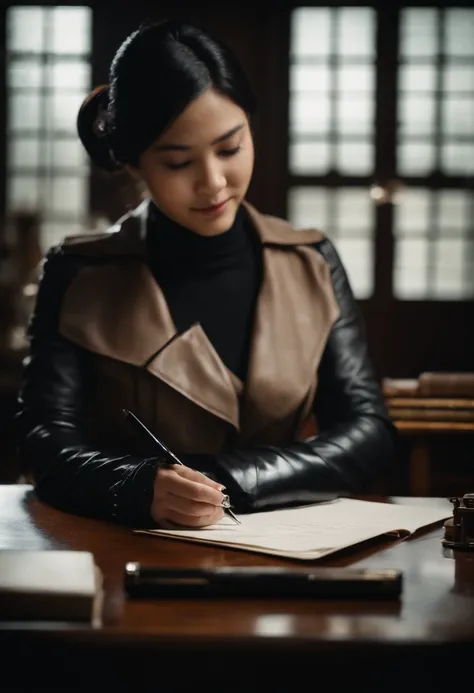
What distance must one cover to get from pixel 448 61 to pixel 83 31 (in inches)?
115

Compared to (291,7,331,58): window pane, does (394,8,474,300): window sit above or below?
below

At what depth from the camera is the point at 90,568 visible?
2.89 ft

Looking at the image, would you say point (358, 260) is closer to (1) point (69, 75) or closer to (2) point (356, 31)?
(2) point (356, 31)

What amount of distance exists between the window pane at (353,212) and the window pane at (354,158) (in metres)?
0.15

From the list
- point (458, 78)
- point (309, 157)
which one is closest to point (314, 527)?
point (309, 157)

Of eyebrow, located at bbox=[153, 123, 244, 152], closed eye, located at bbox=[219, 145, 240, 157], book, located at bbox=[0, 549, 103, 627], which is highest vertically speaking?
eyebrow, located at bbox=[153, 123, 244, 152]

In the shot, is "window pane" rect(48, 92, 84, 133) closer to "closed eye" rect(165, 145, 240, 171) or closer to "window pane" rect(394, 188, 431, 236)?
"window pane" rect(394, 188, 431, 236)

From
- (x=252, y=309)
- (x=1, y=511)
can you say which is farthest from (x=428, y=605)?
(x=252, y=309)

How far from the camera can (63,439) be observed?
5.09ft

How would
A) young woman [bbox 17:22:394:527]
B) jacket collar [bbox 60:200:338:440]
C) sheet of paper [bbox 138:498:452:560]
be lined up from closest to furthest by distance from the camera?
sheet of paper [bbox 138:498:452:560]
young woman [bbox 17:22:394:527]
jacket collar [bbox 60:200:338:440]

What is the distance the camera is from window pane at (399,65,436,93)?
8031 millimetres

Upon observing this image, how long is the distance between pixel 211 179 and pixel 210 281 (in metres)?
0.28

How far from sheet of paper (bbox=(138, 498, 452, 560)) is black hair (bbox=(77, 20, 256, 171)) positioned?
604mm

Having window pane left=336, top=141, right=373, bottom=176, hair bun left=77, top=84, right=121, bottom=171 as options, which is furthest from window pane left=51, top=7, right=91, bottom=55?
hair bun left=77, top=84, right=121, bottom=171
